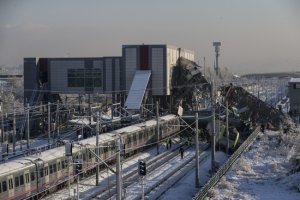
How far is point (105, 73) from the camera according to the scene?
2537 inches

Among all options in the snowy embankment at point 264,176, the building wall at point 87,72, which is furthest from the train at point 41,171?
the building wall at point 87,72

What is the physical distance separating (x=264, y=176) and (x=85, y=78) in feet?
122

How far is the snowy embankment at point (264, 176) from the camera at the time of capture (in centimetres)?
2753

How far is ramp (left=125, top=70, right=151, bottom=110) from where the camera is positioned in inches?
2316

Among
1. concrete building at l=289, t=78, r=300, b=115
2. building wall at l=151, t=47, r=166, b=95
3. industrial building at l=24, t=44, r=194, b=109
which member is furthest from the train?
concrete building at l=289, t=78, r=300, b=115

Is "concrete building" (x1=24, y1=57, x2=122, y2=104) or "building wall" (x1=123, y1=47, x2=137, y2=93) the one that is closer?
"building wall" (x1=123, y1=47, x2=137, y2=93)

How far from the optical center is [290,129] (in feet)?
182

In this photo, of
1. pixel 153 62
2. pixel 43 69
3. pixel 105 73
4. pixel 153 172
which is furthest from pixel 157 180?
pixel 43 69

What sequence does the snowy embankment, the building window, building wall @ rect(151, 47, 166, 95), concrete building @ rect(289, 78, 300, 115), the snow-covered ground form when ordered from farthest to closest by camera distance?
concrete building @ rect(289, 78, 300, 115) < the building window < building wall @ rect(151, 47, 166, 95) < the snow-covered ground < the snowy embankment

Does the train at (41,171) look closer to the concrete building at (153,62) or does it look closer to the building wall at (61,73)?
the concrete building at (153,62)

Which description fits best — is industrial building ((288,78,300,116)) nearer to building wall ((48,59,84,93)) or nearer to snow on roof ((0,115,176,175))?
building wall ((48,59,84,93))

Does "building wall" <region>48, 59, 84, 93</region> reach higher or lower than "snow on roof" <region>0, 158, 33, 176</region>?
higher

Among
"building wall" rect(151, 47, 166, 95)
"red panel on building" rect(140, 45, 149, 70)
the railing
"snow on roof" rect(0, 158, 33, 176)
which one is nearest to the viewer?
"snow on roof" rect(0, 158, 33, 176)

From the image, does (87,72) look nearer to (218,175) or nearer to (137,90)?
(137,90)
